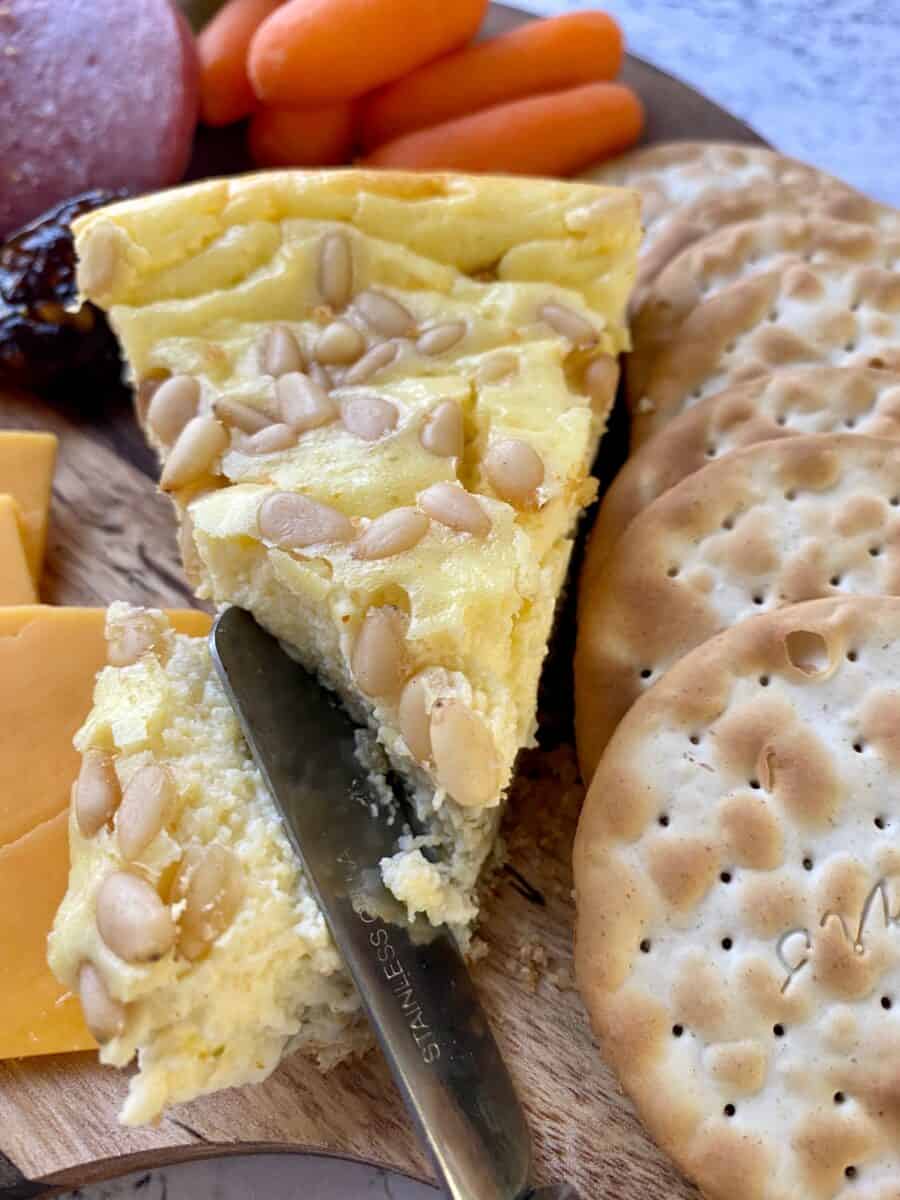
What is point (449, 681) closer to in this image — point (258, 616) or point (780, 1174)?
point (258, 616)

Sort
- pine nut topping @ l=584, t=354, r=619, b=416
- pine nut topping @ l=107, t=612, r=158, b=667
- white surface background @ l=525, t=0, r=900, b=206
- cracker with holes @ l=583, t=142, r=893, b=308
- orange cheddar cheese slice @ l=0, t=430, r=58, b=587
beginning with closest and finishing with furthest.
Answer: pine nut topping @ l=107, t=612, r=158, b=667, pine nut topping @ l=584, t=354, r=619, b=416, orange cheddar cheese slice @ l=0, t=430, r=58, b=587, cracker with holes @ l=583, t=142, r=893, b=308, white surface background @ l=525, t=0, r=900, b=206

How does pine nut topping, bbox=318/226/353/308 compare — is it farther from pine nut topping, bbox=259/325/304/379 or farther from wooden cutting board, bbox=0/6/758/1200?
wooden cutting board, bbox=0/6/758/1200

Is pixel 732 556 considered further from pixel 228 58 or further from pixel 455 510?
pixel 228 58

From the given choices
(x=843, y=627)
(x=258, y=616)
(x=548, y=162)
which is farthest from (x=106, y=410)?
(x=843, y=627)

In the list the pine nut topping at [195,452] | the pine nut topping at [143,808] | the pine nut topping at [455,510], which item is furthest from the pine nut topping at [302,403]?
the pine nut topping at [143,808]

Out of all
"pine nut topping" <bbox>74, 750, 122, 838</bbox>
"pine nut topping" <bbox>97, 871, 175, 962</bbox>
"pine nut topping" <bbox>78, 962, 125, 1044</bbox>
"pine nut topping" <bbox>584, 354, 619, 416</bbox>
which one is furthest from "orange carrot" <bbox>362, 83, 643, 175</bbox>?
"pine nut topping" <bbox>78, 962, 125, 1044</bbox>

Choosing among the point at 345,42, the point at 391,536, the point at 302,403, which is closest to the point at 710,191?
the point at 345,42
